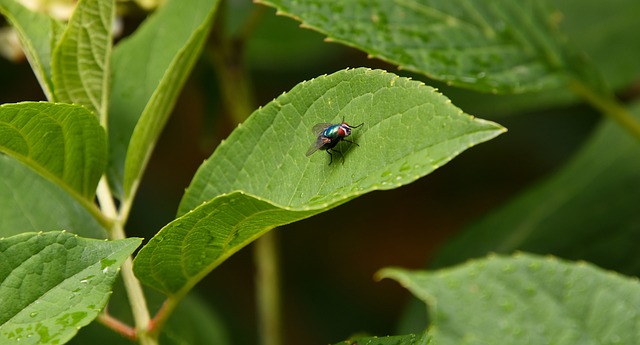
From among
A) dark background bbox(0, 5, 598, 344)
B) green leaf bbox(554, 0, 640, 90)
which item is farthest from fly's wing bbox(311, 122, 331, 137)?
dark background bbox(0, 5, 598, 344)

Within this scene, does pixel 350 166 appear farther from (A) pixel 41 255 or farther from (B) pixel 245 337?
(B) pixel 245 337

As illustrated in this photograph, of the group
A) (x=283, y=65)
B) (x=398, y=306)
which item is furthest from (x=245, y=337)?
(x=283, y=65)

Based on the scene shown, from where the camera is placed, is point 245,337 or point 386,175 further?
point 245,337

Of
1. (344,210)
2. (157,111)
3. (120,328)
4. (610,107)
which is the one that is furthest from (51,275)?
(344,210)

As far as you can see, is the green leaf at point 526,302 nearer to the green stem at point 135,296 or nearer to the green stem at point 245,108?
the green stem at point 135,296

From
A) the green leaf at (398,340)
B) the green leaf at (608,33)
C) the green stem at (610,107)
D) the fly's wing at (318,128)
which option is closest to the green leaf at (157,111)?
the fly's wing at (318,128)

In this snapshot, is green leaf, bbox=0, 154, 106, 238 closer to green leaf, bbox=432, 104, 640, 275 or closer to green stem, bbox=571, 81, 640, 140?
green leaf, bbox=432, 104, 640, 275

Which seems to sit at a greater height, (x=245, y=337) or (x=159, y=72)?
(x=159, y=72)
